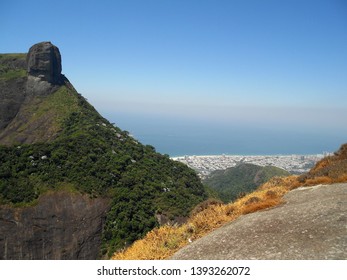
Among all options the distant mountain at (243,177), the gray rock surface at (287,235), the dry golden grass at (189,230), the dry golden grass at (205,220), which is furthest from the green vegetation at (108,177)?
the distant mountain at (243,177)

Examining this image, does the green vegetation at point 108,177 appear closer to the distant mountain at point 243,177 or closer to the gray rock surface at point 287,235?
the gray rock surface at point 287,235

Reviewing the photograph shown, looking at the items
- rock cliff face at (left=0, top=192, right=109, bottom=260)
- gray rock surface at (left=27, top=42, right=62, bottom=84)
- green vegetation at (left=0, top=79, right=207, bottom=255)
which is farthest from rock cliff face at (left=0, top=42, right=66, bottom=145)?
rock cliff face at (left=0, top=192, right=109, bottom=260)

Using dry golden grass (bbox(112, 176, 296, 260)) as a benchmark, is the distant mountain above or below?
below

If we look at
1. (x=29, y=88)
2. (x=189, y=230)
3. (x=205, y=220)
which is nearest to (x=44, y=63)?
(x=29, y=88)

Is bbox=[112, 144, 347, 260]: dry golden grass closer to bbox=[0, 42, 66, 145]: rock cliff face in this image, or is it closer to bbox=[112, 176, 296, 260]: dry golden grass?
bbox=[112, 176, 296, 260]: dry golden grass

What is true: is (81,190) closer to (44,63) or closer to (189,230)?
(189,230)
